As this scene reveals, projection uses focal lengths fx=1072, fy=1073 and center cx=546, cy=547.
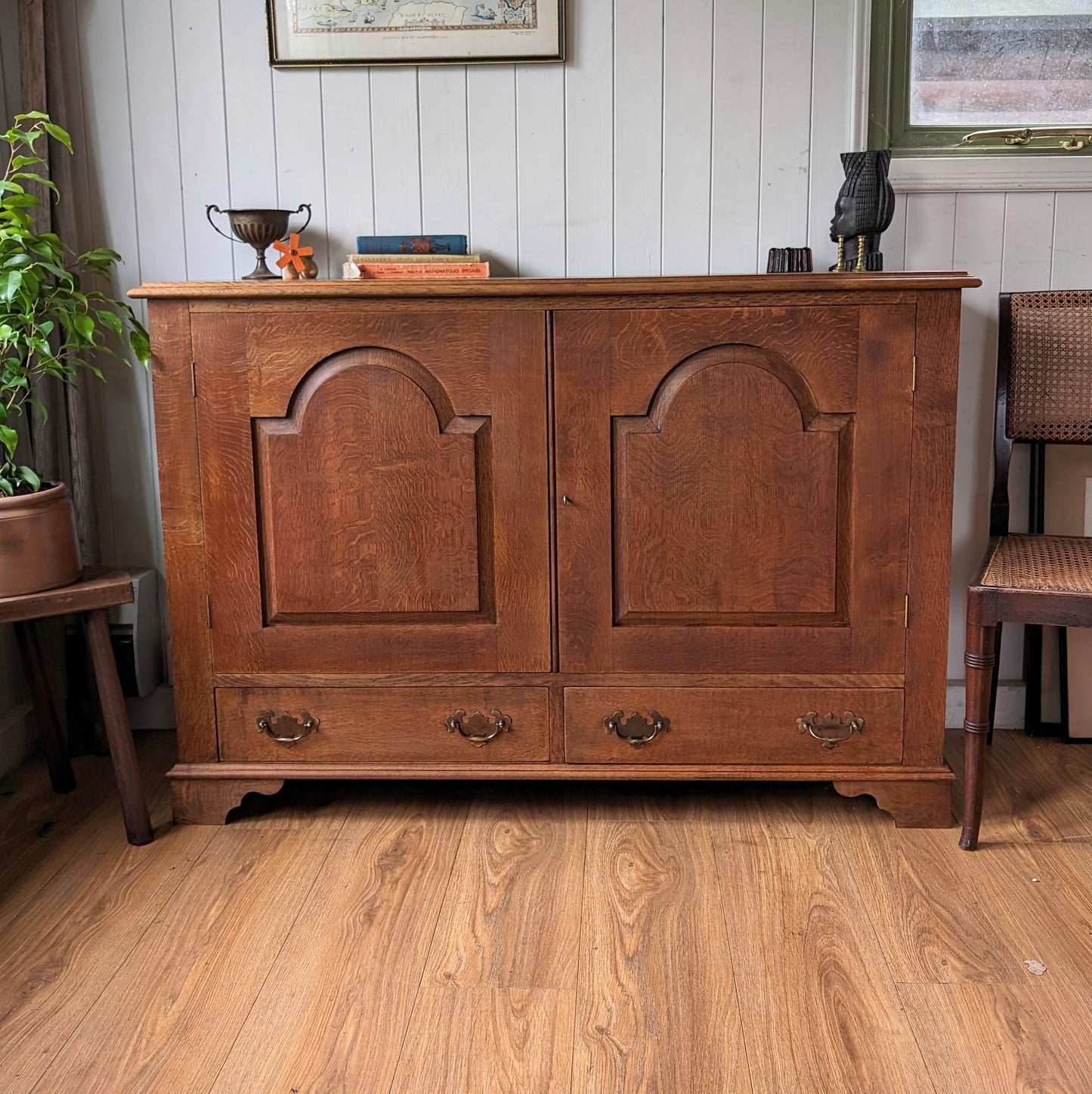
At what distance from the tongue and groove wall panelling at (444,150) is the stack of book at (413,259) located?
0.10m

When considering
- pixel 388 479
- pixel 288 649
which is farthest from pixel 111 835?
pixel 388 479

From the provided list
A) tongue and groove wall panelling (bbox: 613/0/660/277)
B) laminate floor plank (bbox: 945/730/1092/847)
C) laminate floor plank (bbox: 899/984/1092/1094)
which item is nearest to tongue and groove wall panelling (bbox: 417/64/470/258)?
tongue and groove wall panelling (bbox: 613/0/660/277)

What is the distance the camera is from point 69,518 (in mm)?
1951

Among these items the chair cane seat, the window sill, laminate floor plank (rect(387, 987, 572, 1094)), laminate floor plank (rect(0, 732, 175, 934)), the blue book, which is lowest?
laminate floor plank (rect(387, 987, 572, 1094))

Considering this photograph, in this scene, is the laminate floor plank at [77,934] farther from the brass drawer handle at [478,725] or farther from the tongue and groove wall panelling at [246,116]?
the tongue and groove wall panelling at [246,116]

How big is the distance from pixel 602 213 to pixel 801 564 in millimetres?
916

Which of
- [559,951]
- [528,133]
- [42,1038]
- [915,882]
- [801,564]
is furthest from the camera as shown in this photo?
[528,133]

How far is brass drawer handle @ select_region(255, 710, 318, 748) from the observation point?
2.03 metres

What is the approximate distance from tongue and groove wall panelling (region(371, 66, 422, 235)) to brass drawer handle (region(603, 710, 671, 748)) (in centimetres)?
114

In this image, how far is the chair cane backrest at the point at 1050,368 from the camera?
220cm

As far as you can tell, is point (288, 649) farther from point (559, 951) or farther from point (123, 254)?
point (123, 254)

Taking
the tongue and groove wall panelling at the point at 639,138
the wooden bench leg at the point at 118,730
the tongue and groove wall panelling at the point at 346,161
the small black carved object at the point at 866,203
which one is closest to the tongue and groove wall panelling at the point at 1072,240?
the small black carved object at the point at 866,203

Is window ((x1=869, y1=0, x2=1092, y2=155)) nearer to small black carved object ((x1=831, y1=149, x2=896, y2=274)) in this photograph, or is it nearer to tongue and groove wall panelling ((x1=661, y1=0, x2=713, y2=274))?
small black carved object ((x1=831, y1=149, x2=896, y2=274))

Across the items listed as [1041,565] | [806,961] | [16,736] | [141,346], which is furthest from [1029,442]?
[16,736]
